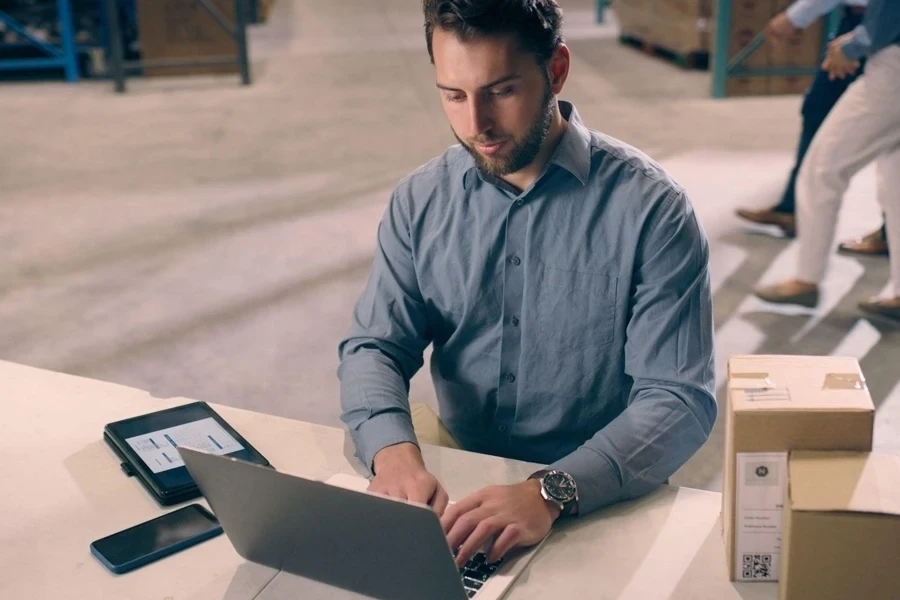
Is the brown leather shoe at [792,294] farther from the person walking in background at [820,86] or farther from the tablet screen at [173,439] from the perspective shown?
the tablet screen at [173,439]

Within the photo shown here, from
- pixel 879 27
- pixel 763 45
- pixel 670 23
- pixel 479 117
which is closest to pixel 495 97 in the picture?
pixel 479 117

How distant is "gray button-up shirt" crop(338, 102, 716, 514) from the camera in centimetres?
162

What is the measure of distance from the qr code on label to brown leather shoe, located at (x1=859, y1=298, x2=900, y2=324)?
2869 mm

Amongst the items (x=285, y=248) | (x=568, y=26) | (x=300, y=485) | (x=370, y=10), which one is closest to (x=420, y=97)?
(x=285, y=248)

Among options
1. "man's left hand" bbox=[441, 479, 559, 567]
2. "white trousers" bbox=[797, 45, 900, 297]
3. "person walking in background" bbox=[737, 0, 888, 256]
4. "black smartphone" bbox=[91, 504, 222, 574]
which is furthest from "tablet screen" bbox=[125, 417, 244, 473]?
"person walking in background" bbox=[737, 0, 888, 256]

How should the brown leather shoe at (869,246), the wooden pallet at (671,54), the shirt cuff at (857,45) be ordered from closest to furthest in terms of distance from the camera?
the shirt cuff at (857,45) → the brown leather shoe at (869,246) → the wooden pallet at (671,54)

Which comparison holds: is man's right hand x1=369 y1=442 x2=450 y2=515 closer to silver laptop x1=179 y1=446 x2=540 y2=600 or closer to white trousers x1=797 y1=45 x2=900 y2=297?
silver laptop x1=179 y1=446 x2=540 y2=600

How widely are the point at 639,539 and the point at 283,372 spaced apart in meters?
2.40

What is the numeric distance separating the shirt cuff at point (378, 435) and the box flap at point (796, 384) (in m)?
0.53

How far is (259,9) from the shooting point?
11.8m

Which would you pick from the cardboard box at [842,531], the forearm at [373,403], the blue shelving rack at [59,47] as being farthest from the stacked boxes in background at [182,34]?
the cardboard box at [842,531]

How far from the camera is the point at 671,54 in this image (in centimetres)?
935

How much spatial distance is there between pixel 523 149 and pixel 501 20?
8.0 inches

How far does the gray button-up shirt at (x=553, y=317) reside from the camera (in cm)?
162
